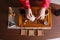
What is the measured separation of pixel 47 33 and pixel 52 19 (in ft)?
0.27

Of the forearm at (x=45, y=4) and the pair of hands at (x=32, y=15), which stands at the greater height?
the forearm at (x=45, y=4)

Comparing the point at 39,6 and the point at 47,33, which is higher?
the point at 39,6

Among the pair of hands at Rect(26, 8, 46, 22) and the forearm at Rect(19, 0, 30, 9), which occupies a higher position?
the forearm at Rect(19, 0, 30, 9)

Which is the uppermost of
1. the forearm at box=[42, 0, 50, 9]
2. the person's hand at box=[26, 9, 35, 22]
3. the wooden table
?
the forearm at box=[42, 0, 50, 9]

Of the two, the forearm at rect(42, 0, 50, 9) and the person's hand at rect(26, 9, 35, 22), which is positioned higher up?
the forearm at rect(42, 0, 50, 9)

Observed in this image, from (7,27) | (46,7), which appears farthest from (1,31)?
(46,7)

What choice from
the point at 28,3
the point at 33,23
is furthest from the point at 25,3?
the point at 33,23

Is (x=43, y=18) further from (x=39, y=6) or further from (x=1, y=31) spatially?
(x=1, y=31)

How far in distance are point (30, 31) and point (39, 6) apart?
14cm

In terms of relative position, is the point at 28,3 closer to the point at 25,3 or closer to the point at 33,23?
the point at 25,3

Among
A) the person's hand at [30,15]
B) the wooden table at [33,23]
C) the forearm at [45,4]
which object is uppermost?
the forearm at [45,4]

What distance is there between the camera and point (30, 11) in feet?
3.26

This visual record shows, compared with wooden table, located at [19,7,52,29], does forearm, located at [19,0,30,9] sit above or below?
above

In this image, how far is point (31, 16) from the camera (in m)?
1.01
